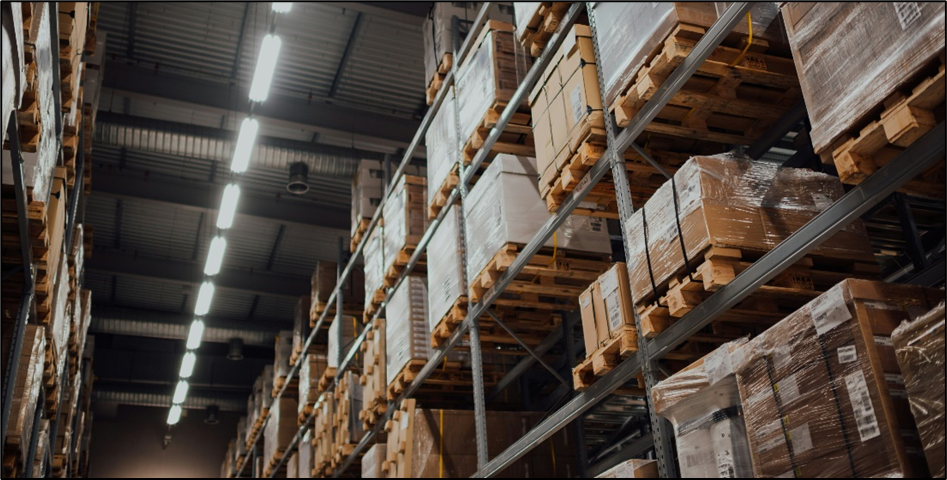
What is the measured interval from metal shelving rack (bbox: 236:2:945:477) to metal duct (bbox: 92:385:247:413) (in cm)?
1550

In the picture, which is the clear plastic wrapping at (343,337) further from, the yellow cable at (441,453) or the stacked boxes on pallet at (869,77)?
the stacked boxes on pallet at (869,77)

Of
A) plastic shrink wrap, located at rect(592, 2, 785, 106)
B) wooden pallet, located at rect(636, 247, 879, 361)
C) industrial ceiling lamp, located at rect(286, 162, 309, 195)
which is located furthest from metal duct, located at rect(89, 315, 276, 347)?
wooden pallet, located at rect(636, 247, 879, 361)

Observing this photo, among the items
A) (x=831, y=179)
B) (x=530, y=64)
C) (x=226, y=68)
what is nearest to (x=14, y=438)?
(x=530, y=64)

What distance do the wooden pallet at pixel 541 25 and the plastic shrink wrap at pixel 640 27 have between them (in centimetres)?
69

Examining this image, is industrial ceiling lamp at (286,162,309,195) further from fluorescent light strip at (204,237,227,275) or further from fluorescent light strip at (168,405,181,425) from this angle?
fluorescent light strip at (168,405,181,425)

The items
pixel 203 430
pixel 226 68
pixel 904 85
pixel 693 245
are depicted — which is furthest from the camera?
pixel 203 430

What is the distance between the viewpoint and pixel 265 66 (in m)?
9.43

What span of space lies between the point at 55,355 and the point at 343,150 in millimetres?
5913

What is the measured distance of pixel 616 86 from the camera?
5789 mm

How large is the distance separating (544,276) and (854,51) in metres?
3.68

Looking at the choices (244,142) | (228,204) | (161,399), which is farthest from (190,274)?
(244,142)

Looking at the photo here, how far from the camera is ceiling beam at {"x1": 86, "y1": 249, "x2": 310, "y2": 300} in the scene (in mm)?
17016

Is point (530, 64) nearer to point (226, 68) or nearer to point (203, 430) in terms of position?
point (226, 68)

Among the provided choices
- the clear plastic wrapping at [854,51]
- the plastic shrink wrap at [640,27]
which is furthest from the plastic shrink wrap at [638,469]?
the plastic shrink wrap at [640,27]
